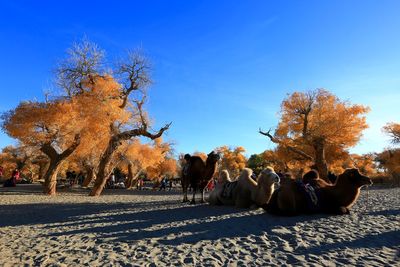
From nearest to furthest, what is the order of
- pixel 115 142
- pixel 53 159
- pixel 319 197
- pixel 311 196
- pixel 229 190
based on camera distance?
pixel 311 196
pixel 319 197
pixel 229 190
pixel 115 142
pixel 53 159

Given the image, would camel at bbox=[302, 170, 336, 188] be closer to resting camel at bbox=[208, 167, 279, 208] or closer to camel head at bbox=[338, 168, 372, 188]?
camel head at bbox=[338, 168, 372, 188]

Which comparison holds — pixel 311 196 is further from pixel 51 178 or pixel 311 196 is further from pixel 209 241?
pixel 51 178

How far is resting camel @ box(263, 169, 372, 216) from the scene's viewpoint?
30.2 feet

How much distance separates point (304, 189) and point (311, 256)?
13.9ft

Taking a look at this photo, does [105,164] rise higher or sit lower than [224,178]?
higher

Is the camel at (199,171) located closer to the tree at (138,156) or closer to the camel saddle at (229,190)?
the camel saddle at (229,190)

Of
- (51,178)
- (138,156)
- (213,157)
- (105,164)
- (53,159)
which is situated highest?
(138,156)

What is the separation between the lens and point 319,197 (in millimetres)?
9531

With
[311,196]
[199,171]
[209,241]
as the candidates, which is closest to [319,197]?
[311,196]

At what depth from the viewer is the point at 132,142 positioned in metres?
39.1

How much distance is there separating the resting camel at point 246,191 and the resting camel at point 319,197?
85 centimetres

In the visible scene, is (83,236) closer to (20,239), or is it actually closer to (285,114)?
(20,239)

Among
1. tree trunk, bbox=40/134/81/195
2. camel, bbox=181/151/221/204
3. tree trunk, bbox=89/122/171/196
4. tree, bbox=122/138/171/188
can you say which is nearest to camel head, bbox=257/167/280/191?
camel, bbox=181/151/221/204

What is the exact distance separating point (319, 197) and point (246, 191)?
9.69 ft
